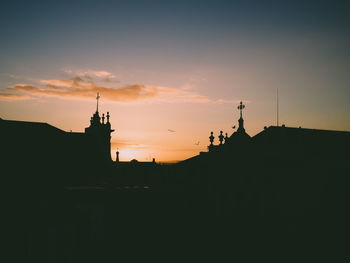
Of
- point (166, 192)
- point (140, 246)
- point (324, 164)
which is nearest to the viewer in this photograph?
point (140, 246)

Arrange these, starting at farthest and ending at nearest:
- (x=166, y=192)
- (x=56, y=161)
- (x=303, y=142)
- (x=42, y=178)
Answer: (x=303, y=142) → (x=56, y=161) → (x=166, y=192) → (x=42, y=178)

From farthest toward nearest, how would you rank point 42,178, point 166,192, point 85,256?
point 166,192
point 42,178
point 85,256

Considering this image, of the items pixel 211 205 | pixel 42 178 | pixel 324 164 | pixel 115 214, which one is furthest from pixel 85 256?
pixel 324 164

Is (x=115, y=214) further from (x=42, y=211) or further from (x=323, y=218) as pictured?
(x=323, y=218)

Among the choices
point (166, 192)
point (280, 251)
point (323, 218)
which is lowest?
point (280, 251)

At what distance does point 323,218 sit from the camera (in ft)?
71.7

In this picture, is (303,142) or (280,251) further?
(303,142)

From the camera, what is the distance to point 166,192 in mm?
21844

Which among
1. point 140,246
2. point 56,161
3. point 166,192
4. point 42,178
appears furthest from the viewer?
point 56,161

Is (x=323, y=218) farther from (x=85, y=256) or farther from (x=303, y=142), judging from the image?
(x=85, y=256)

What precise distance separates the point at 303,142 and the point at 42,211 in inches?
954

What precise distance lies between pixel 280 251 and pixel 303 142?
40.7 ft

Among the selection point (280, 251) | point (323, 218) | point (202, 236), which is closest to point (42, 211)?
point (202, 236)

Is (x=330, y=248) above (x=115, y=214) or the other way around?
the other way around
